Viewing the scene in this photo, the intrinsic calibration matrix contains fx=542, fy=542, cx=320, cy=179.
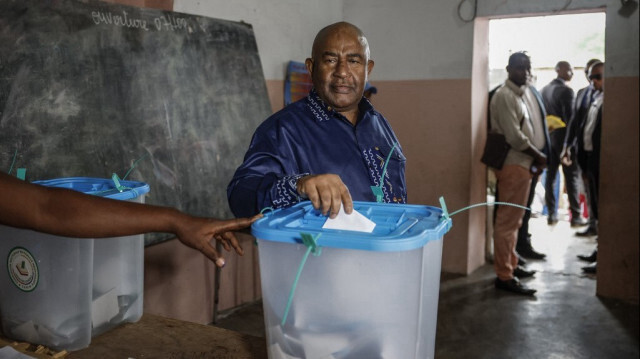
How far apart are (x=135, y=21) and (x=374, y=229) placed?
2271 millimetres

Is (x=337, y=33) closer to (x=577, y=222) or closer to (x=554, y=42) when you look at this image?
(x=577, y=222)

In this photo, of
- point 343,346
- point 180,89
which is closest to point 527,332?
point 180,89

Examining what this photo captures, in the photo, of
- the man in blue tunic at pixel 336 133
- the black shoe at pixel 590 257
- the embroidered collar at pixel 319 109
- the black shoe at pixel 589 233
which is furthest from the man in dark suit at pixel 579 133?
the embroidered collar at pixel 319 109

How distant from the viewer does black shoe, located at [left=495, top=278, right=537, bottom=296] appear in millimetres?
4277

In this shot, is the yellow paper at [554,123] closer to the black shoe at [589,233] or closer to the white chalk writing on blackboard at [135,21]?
the black shoe at [589,233]

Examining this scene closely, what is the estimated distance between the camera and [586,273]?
15.8ft

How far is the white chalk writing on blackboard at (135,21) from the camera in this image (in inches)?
104

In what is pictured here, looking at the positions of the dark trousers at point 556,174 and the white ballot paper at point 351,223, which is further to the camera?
the dark trousers at point 556,174

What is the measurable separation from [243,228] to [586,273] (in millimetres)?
4555

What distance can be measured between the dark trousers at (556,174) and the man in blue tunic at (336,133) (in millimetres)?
4480

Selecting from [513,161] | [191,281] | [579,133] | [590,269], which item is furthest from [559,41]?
[191,281]

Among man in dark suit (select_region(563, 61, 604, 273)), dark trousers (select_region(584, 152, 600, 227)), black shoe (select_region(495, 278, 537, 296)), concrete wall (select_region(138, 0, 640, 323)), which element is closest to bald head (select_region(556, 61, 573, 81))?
man in dark suit (select_region(563, 61, 604, 273))

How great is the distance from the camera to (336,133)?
6.20 ft

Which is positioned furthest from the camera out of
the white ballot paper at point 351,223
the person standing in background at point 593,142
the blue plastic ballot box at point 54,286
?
the person standing in background at point 593,142
